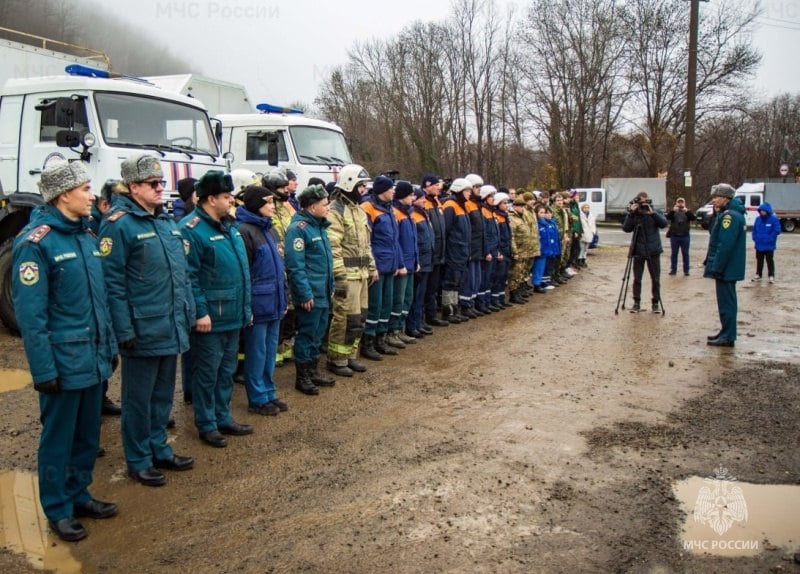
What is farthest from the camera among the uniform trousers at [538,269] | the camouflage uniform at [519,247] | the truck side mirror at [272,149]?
the uniform trousers at [538,269]

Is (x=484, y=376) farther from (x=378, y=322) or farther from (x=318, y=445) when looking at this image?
(x=318, y=445)

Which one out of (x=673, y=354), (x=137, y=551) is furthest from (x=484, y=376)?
(x=137, y=551)

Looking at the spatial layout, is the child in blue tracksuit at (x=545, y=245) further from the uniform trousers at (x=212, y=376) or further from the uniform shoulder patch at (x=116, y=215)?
the uniform shoulder patch at (x=116, y=215)

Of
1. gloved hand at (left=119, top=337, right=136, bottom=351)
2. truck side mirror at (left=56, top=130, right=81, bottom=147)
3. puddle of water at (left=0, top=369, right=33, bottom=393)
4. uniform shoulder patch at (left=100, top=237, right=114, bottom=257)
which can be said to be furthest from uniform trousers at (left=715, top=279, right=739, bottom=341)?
puddle of water at (left=0, top=369, right=33, bottom=393)

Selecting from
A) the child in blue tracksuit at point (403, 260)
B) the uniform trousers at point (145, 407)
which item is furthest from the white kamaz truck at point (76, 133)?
the uniform trousers at point (145, 407)

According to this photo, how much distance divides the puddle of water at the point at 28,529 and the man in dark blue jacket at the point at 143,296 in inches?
25.3

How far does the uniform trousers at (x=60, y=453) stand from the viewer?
3.83 meters

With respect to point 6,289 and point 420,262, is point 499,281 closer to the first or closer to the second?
point 420,262

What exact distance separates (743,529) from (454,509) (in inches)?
67.3

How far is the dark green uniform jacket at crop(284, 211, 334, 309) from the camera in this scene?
6.23 m

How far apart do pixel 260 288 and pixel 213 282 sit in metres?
0.69

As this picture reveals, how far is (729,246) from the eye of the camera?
8867mm

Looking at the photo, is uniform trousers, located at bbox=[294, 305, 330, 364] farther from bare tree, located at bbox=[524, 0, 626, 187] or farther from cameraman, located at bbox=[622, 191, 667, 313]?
bare tree, located at bbox=[524, 0, 626, 187]

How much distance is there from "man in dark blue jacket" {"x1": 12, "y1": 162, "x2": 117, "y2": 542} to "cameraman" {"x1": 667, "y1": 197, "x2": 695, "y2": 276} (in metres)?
13.8
